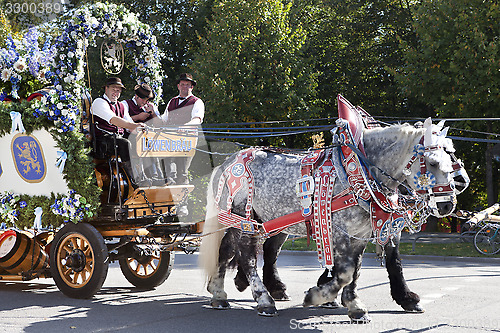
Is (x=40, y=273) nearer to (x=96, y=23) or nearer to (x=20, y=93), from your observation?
(x=20, y=93)

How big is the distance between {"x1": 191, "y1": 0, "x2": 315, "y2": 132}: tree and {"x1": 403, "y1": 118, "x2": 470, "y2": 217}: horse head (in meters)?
13.2

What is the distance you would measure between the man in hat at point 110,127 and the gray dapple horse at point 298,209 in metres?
1.16

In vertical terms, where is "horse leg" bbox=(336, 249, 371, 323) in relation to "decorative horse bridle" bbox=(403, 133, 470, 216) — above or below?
below

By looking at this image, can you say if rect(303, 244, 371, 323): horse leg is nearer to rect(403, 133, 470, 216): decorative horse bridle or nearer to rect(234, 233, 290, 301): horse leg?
rect(403, 133, 470, 216): decorative horse bridle

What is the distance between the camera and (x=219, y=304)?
267 inches

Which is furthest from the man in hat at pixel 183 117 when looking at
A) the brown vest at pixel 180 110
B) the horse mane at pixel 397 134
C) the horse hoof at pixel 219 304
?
the horse mane at pixel 397 134

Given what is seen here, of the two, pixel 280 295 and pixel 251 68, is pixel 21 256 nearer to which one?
pixel 280 295

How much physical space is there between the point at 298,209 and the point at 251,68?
1308 centimetres

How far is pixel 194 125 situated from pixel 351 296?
305 centimetres

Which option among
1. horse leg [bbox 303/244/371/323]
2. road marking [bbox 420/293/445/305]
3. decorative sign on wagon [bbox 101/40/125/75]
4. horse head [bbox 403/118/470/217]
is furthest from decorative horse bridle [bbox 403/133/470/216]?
decorative sign on wagon [bbox 101/40/125/75]

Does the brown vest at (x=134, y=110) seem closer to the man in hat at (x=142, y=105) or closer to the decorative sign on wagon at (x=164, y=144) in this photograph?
the man in hat at (x=142, y=105)

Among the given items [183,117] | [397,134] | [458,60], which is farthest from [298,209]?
[458,60]

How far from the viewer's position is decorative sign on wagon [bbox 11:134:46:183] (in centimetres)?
744

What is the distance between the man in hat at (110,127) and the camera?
736cm
